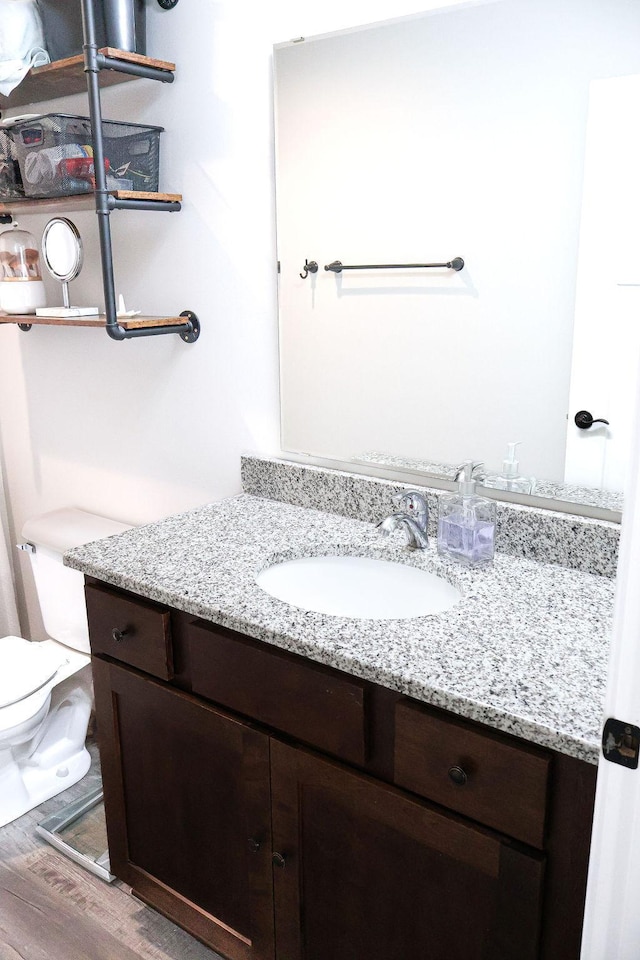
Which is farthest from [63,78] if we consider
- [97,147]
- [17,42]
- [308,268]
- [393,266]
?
[393,266]

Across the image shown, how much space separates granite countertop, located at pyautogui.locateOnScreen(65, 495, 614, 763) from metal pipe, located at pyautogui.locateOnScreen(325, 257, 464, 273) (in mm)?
542

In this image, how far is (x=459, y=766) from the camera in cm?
110

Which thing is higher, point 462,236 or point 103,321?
point 462,236

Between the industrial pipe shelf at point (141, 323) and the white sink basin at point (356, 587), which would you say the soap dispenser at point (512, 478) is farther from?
the industrial pipe shelf at point (141, 323)

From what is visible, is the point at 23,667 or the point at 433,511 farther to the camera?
the point at 23,667

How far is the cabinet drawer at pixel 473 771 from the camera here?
1044 millimetres

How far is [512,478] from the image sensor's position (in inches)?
61.9

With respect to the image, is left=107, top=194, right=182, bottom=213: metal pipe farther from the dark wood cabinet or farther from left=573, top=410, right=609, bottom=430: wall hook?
left=573, top=410, right=609, bottom=430: wall hook

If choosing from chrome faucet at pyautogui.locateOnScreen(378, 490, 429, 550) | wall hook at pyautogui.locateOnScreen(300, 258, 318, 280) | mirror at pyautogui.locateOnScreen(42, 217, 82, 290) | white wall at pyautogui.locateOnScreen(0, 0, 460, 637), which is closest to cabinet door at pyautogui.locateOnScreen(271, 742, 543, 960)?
chrome faucet at pyautogui.locateOnScreen(378, 490, 429, 550)

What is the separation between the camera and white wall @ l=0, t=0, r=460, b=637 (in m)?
1.77

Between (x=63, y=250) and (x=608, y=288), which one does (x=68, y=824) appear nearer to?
(x=63, y=250)

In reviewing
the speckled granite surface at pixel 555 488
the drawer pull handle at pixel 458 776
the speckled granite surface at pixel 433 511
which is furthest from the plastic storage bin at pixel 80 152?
the drawer pull handle at pixel 458 776

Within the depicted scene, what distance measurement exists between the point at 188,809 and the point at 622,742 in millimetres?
1021

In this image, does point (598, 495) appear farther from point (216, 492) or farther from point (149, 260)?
point (149, 260)
